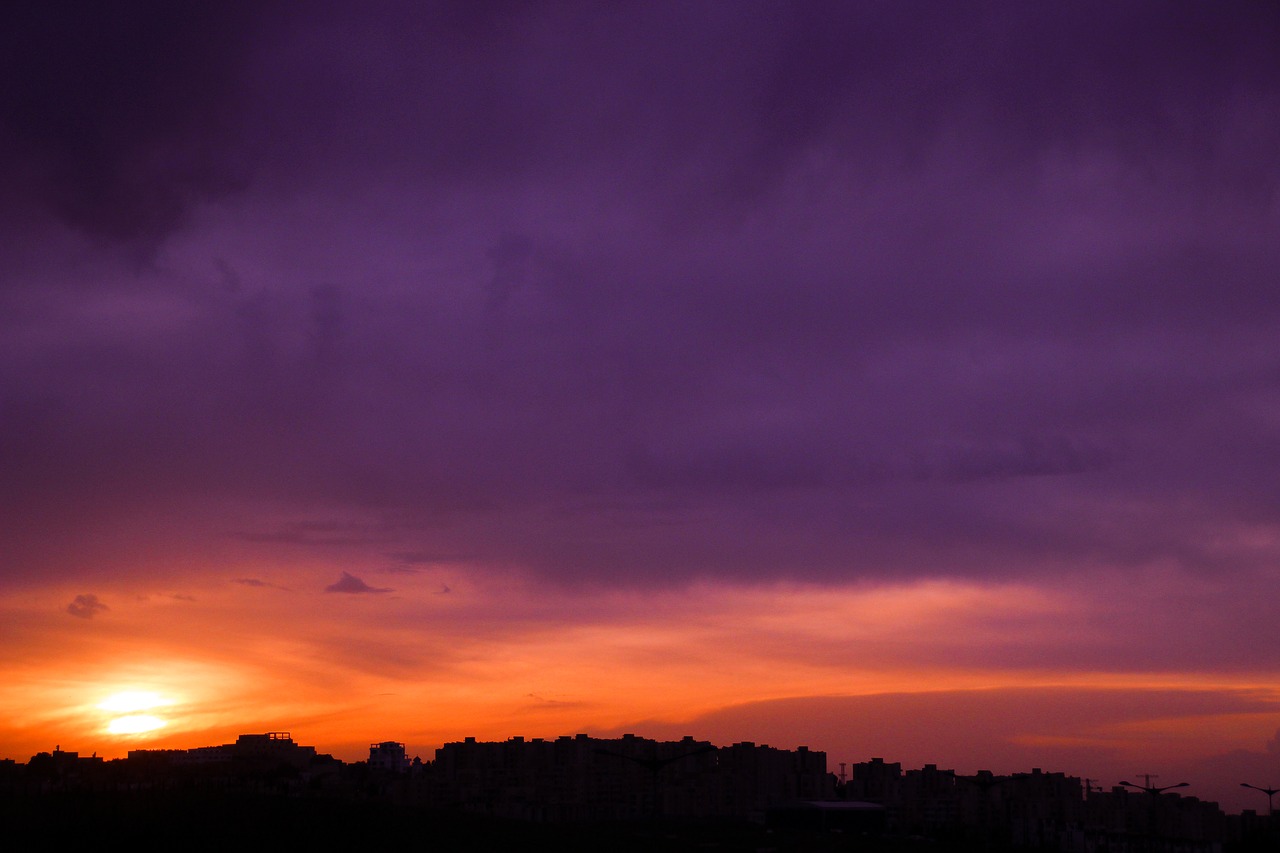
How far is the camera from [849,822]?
461ft

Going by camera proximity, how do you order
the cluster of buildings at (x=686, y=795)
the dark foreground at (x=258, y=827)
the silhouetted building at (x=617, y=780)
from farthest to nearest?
1. the silhouetted building at (x=617, y=780)
2. the cluster of buildings at (x=686, y=795)
3. the dark foreground at (x=258, y=827)

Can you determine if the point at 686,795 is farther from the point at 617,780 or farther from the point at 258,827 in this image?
the point at 258,827

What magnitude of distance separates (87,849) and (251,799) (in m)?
16.1

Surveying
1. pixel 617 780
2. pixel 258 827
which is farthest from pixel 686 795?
pixel 258 827

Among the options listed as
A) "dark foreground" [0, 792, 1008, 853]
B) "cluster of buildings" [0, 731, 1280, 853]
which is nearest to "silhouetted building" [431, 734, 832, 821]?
"cluster of buildings" [0, 731, 1280, 853]

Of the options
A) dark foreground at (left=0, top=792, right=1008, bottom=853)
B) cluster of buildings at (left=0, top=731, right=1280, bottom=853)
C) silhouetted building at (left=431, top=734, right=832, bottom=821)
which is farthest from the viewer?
silhouetted building at (left=431, top=734, right=832, bottom=821)

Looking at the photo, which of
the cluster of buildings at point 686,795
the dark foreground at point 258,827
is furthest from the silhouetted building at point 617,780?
the dark foreground at point 258,827

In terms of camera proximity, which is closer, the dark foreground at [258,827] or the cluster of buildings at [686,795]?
the dark foreground at [258,827]

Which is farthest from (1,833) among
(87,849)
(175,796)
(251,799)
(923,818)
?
(923,818)

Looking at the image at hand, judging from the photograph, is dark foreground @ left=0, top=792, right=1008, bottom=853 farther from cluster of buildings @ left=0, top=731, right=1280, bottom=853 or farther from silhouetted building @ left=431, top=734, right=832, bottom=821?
silhouetted building @ left=431, top=734, right=832, bottom=821

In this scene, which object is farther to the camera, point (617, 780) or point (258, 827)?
point (617, 780)

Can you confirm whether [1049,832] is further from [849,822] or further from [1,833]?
[1,833]

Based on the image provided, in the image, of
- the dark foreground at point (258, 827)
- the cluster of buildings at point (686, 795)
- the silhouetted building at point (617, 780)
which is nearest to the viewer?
the dark foreground at point (258, 827)

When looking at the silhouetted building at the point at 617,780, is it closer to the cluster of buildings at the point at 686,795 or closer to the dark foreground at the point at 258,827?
the cluster of buildings at the point at 686,795
